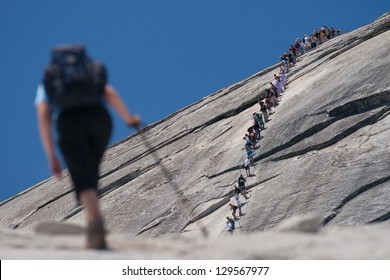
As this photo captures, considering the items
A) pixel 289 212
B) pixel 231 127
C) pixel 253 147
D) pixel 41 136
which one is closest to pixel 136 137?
pixel 231 127

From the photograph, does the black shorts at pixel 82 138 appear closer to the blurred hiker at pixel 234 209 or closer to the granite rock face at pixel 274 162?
the granite rock face at pixel 274 162

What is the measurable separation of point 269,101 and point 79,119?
3787 centimetres

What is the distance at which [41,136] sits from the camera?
32.1 feet

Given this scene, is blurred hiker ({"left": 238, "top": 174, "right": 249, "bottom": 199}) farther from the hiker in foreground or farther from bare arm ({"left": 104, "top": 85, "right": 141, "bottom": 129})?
the hiker in foreground

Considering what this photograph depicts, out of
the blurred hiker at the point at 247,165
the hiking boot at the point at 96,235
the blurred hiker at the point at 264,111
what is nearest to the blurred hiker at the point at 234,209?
the blurred hiker at the point at 247,165

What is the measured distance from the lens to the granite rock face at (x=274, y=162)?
34656 mm

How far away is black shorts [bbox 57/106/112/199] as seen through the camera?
9.66 m

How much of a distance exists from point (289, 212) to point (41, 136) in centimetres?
2527

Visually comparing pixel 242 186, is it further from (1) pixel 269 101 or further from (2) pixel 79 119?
(2) pixel 79 119

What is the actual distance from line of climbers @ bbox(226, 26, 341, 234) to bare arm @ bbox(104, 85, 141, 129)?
24.2 meters

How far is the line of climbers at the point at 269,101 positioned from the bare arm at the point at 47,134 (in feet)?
81.7

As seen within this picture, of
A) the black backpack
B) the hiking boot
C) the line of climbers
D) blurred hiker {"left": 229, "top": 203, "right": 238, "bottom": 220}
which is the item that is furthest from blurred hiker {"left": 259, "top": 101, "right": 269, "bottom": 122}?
the hiking boot

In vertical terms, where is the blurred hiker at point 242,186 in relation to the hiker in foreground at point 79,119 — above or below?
below

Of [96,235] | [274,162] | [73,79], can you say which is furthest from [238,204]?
[73,79]
